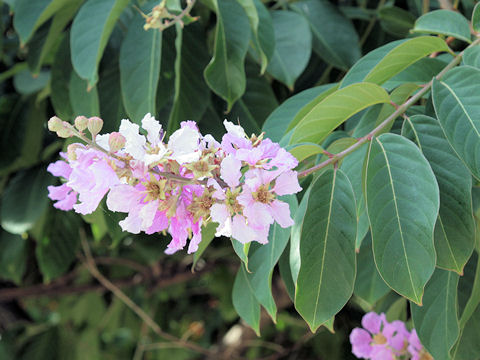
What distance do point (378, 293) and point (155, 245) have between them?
3.30 ft

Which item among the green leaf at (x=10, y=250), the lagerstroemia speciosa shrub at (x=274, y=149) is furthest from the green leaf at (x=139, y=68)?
the green leaf at (x=10, y=250)

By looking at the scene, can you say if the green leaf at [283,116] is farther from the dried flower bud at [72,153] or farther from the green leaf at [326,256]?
the dried flower bud at [72,153]

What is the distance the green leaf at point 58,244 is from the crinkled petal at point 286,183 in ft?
3.57

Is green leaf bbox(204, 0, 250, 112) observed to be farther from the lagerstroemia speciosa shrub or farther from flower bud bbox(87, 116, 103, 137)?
flower bud bbox(87, 116, 103, 137)

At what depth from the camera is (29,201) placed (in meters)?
1.36

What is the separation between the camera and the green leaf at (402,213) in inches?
23.2

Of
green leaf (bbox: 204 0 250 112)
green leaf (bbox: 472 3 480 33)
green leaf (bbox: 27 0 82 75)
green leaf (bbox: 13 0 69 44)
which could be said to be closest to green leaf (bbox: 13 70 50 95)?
green leaf (bbox: 27 0 82 75)

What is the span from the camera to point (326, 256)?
64 cm

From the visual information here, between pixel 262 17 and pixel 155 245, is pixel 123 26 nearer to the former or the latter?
pixel 262 17

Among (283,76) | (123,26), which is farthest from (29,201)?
(283,76)

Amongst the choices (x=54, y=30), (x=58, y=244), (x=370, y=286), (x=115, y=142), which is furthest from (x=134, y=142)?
(x=58, y=244)

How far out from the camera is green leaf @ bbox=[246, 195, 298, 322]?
66 centimetres

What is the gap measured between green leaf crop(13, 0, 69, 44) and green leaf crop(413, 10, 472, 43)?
62 centimetres

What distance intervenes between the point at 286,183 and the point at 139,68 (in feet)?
1.63
